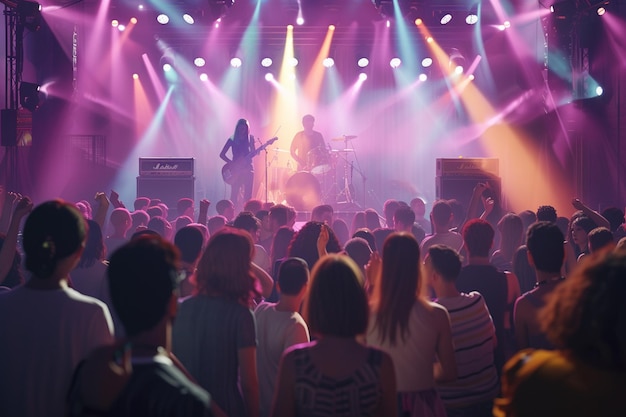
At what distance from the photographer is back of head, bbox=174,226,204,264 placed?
3898 millimetres

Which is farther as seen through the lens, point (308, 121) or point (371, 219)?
point (308, 121)

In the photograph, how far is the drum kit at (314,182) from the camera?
13375 millimetres

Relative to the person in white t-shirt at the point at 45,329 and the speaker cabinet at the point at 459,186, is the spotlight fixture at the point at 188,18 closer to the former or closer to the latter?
the speaker cabinet at the point at 459,186

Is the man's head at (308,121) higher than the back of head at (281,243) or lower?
higher

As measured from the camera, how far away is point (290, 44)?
16.5 m

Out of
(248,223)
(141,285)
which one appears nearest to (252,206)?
(248,223)

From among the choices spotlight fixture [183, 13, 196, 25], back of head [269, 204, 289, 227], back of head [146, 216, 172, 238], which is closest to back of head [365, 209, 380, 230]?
back of head [269, 204, 289, 227]

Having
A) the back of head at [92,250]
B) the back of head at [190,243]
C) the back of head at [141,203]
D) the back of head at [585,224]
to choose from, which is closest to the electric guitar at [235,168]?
the back of head at [141,203]

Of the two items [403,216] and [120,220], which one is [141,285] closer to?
[120,220]

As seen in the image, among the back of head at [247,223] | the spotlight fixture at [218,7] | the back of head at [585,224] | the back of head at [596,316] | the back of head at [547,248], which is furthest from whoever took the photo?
the spotlight fixture at [218,7]

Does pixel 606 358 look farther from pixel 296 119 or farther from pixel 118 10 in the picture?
pixel 296 119

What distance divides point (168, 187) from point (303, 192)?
9.42ft

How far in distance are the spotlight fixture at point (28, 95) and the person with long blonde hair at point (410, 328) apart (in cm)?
1022

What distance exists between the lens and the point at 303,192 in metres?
13.4
